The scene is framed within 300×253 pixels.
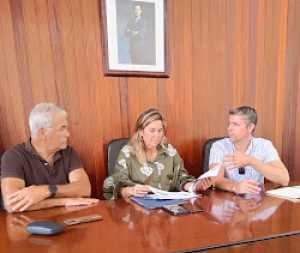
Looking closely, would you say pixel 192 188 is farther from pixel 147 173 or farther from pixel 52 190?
pixel 52 190

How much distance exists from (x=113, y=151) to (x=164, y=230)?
39.0 inches

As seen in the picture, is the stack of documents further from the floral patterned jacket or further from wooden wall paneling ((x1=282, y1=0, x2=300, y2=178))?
wooden wall paneling ((x1=282, y1=0, x2=300, y2=178))

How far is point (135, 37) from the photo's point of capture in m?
2.26

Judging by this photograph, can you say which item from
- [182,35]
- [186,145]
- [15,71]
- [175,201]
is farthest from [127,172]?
[182,35]

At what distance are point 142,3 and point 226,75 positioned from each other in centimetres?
98

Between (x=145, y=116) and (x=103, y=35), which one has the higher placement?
(x=103, y=35)

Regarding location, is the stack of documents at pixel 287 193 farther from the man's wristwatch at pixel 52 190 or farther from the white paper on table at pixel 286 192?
the man's wristwatch at pixel 52 190

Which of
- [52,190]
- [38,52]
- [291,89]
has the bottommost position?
[52,190]

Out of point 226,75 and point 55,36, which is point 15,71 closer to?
point 55,36

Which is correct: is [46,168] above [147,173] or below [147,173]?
above

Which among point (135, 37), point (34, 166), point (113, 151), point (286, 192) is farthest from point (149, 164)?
point (135, 37)

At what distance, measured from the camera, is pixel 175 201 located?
4.89 ft

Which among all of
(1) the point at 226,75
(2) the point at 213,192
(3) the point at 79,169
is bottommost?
(2) the point at 213,192

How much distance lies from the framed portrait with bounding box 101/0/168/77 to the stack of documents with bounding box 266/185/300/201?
48.5 inches
